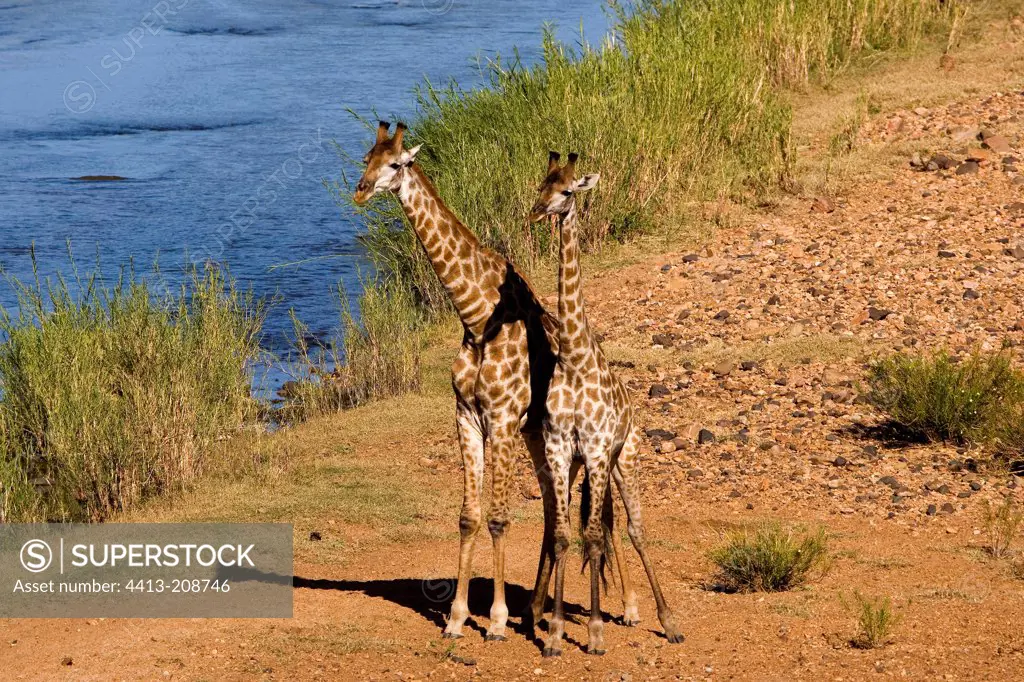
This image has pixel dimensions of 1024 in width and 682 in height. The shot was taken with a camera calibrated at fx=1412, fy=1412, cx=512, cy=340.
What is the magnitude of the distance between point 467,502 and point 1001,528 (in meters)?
3.79

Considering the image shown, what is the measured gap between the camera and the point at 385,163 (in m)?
7.67

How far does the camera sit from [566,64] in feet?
58.4

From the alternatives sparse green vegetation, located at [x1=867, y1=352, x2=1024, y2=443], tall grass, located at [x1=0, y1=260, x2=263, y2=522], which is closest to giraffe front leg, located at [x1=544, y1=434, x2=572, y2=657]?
tall grass, located at [x1=0, y1=260, x2=263, y2=522]

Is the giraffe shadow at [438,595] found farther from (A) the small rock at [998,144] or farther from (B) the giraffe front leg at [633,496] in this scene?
(A) the small rock at [998,144]

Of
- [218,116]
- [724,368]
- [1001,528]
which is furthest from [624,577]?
[218,116]

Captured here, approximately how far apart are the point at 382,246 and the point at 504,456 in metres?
9.05

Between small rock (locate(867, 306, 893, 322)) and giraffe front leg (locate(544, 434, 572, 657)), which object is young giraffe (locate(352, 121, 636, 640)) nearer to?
giraffe front leg (locate(544, 434, 572, 657))

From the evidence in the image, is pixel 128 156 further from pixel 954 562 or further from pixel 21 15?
pixel 954 562

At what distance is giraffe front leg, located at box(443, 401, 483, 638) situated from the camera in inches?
318

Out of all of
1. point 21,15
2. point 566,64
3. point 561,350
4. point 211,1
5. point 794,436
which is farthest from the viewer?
point 211,1

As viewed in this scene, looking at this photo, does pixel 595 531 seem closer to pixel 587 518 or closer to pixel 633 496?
pixel 587 518

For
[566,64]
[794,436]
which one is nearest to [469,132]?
[566,64]

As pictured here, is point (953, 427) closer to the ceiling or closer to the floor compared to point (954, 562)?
closer to the ceiling

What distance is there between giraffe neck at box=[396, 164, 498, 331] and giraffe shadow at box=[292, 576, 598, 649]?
1807mm
